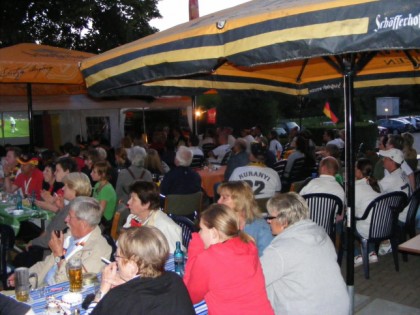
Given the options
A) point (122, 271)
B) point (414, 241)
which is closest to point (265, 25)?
point (122, 271)

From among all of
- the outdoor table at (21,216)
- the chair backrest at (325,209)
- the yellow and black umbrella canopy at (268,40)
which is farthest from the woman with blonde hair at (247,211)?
the outdoor table at (21,216)

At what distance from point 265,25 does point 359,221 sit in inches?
131

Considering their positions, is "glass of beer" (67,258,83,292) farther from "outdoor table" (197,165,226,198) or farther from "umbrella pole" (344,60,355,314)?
"outdoor table" (197,165,226,198)

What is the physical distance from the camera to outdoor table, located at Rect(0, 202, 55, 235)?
19.0ft

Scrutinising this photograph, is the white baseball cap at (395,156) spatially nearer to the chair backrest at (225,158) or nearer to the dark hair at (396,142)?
the dark hair at (396,142)

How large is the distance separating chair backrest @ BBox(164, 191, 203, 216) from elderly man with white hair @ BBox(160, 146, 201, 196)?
1.10ft

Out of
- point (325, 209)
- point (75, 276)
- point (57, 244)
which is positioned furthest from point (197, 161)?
point (75, 276)

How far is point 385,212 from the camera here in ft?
18.0

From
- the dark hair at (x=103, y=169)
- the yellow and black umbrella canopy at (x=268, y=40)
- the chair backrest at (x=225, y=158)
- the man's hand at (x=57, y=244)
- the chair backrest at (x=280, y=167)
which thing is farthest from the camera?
the chair backrest at (x=225, y=158)

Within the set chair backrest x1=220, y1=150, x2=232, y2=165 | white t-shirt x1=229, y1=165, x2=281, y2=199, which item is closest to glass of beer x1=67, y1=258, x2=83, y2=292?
white t-shirt x1=229, y1=165, x2=281, y2=199

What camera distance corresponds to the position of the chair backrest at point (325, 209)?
5.46 meters

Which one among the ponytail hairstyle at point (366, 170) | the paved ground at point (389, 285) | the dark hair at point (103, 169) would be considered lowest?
the paved ground at point (389, 285)

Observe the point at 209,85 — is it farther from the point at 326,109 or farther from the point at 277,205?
the point at 277,205

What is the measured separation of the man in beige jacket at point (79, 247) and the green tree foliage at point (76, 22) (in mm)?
15109
